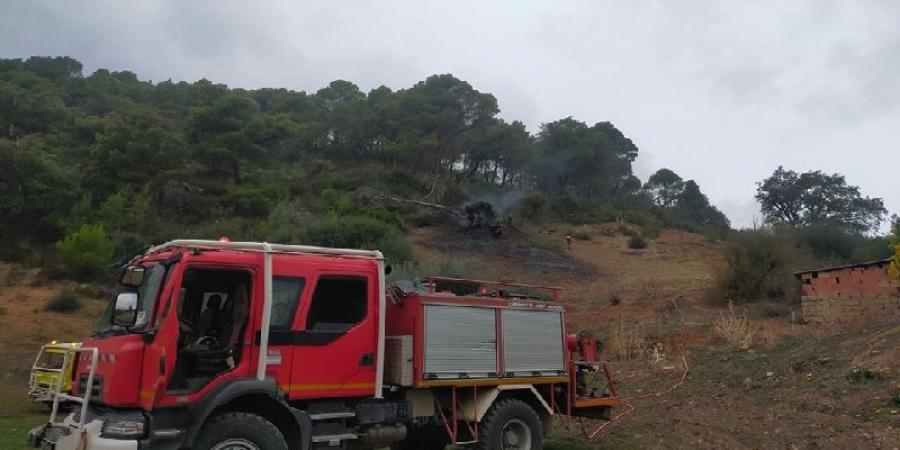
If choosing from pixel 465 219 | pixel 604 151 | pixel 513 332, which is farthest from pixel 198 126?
pixel 513 332

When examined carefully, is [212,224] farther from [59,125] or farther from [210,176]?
[59,125]

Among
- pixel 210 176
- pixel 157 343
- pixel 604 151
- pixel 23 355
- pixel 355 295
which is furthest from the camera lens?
pixel 604 151

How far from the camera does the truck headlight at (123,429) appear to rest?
652cm

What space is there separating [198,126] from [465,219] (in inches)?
752

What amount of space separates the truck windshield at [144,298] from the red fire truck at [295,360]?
0.05 feet

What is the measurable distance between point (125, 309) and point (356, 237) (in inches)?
940

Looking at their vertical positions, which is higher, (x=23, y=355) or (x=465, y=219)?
(x=465, y=219)

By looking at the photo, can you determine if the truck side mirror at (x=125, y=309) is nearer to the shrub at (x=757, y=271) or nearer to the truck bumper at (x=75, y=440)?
the truck bumper at (x=75, y=440)

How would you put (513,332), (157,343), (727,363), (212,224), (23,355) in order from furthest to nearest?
1. (212,224)
2. (23,355)
3. (727,363)
4. (513,332)
5. (157,343)

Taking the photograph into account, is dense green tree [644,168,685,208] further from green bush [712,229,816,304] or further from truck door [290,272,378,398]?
truck door [290,272,378,398]

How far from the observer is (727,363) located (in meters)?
14.4

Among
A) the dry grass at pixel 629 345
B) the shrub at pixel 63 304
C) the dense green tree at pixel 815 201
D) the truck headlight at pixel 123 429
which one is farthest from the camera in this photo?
the dense green tree at pixel 815 201

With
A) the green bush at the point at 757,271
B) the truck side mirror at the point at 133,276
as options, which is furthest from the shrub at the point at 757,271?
the truck side mirror at the point at 133,276

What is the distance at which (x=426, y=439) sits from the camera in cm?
972
